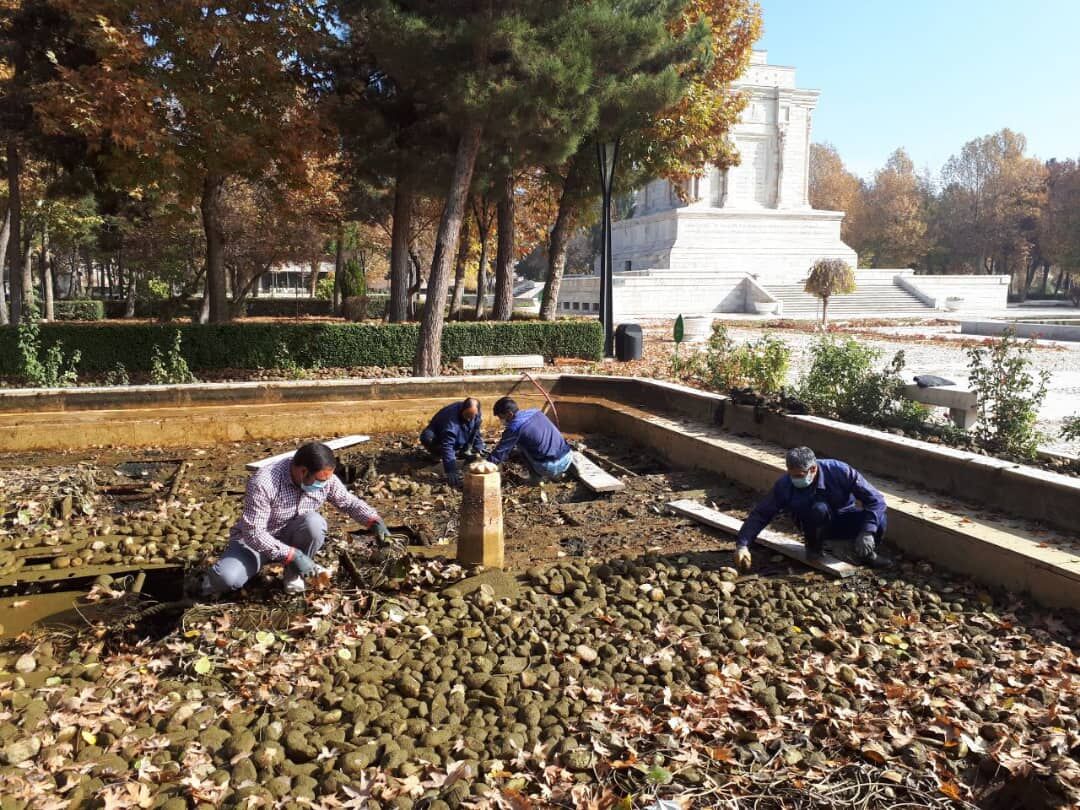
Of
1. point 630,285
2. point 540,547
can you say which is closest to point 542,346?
point 540,547

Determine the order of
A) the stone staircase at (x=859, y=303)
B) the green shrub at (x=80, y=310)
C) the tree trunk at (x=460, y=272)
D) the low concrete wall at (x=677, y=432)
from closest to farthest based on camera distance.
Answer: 1. the low concrete wall at (x=677, y=432)
2. the tree trunk at (x=460, y=272)
3. the green shrub at (x=80, y=310)
4. the stone staircase at (x=859, y=303)

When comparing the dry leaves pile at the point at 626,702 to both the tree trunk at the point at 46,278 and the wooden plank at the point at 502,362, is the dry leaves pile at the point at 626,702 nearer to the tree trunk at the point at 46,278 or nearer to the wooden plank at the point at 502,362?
the wooden plank at the point at 502,362

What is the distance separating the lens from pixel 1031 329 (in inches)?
963

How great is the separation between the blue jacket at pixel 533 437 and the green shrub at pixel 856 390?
300 centimetres

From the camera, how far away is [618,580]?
520 cm

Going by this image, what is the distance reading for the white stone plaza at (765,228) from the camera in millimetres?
39625

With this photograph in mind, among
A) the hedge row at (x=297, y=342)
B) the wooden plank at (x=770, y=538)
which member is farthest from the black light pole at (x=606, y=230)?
the wooden plank at (x=770, y=538)

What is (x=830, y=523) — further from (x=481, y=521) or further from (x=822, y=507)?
(x=481, y=521)

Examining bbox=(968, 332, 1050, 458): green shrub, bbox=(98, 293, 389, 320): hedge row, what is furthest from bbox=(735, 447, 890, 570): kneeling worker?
bbox=(98, 293, 389, 320): hedge row

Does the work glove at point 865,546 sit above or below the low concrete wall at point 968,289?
below

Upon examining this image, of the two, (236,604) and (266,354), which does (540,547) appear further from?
(266,354)

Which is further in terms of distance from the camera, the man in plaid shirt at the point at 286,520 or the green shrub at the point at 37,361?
the green shrub at the point at 37,361

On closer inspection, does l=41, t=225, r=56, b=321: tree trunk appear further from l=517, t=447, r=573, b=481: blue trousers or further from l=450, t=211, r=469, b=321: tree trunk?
l=517, t=447, r=573, b=481: blue trousers

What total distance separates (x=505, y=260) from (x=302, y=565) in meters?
14.8
